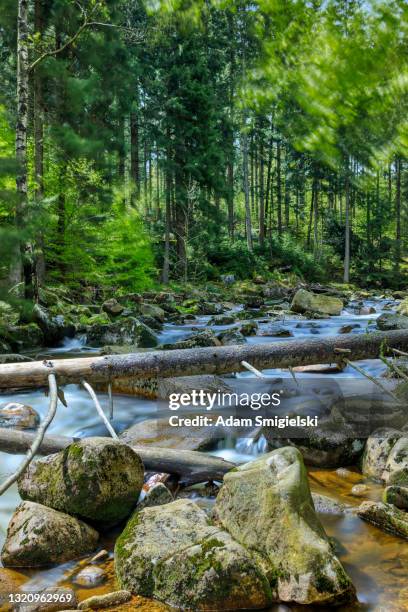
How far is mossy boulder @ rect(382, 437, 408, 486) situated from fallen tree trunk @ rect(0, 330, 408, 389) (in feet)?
3.74

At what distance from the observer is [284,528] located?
3131 millimetres

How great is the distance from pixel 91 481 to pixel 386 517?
7.61 feet

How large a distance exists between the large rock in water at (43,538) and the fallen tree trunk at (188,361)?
1.42m

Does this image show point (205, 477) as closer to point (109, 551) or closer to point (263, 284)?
point (109, 551)

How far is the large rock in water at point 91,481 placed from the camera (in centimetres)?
376

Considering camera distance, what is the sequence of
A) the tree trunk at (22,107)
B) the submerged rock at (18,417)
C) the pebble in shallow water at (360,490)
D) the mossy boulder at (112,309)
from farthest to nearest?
the mossy boulder at (112,309)
the tree trunk at (22,107)
the submerged rock at (18,417)
the pebble in shallow water at (360,490)

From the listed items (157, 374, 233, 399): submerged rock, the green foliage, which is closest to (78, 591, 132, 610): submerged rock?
(157, 374, 233, 399): submerged rock

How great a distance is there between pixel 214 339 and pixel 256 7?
26.6 ft

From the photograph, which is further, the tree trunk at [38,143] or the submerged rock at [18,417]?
the tree trunk at [38,143]

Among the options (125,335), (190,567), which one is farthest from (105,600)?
(125,335)

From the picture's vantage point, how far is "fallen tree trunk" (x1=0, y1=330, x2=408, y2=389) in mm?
4816

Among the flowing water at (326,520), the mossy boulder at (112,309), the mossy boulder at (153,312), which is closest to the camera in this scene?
the flowing water at (326,520)

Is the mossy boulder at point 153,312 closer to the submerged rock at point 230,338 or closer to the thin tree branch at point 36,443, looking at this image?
the submerged rock at point 230,338

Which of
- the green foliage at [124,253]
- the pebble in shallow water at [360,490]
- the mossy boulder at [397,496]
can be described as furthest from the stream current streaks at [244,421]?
the green foliage at [124,253]
